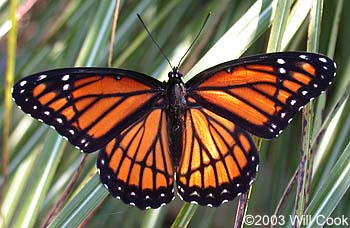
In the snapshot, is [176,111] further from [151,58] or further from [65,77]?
[151,58]

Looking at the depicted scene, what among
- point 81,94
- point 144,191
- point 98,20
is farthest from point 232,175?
point 98,20

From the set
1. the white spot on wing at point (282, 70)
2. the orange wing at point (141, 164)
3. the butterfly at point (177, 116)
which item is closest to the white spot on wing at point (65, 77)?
the butterfly at point (177, 116)

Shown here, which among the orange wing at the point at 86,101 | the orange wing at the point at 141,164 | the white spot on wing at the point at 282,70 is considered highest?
the white spot on wing at the point at 282,70

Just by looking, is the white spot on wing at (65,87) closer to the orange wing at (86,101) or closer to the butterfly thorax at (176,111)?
the orange wing at (86,101)

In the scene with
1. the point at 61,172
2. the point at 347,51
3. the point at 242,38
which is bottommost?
the point at 61,172

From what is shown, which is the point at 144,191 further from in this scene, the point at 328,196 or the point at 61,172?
the point at 61,172

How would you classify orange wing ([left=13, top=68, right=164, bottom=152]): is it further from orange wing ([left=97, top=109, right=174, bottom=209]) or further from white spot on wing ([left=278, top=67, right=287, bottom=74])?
white spot on wing ([left=278, top=67, right=287, bottom=74])
